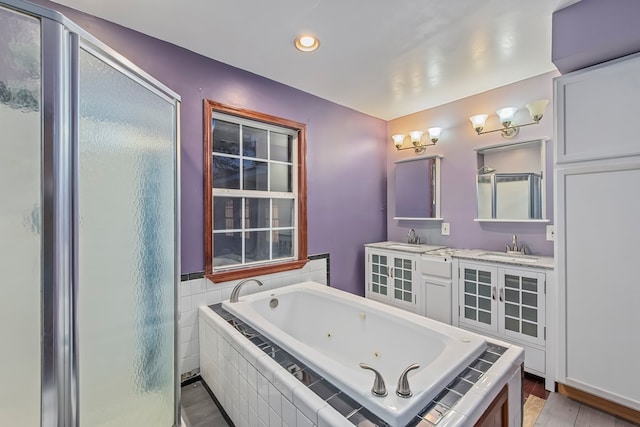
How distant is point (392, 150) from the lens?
141 inches

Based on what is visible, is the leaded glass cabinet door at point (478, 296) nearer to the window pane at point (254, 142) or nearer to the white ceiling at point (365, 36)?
the white ceiling at point (365, 36)

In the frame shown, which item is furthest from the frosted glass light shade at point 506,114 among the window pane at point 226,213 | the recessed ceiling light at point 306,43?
the window pane at point 226,213

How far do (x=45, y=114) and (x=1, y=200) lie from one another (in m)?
0.28

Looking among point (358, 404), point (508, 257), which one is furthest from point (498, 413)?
point (508, 257)

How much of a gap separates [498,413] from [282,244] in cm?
198

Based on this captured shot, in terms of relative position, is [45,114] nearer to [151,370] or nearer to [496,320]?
[151,370]

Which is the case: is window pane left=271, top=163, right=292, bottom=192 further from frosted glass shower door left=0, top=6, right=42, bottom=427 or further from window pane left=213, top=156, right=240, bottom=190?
frosted glass shower door left=0, top=6, right=42, bottom=427

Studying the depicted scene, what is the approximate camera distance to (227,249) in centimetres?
238

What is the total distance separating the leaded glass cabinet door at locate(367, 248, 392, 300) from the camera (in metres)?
3.08

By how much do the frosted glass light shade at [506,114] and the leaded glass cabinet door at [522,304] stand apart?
131 centimetres

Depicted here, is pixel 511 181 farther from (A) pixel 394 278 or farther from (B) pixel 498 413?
(B) pixel 498 413

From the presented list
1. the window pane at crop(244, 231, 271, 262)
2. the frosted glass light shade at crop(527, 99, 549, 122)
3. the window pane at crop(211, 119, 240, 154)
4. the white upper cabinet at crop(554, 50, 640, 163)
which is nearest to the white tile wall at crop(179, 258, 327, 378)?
the window pane at crop(244, 231, 271, 262)

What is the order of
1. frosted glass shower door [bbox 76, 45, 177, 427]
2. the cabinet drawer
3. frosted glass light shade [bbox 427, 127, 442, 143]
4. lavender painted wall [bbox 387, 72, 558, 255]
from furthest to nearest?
frosted glass light shade [bbox 427, 127, 442, 143] < the cabinet drawer < lavender painted wall [bbox 387, 72, 558, 255] < frosted glass shower door [bbox 76, 45, 177, 427]

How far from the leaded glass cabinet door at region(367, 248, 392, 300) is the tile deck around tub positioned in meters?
1.60
